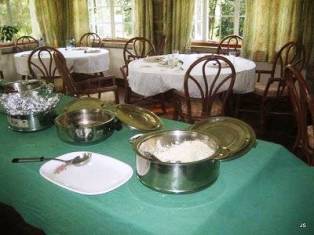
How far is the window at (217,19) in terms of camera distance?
4.05m

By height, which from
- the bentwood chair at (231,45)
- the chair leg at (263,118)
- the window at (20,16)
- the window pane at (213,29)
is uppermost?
the window at (20,16)

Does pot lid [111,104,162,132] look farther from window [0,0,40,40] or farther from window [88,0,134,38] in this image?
window [0,0,40,40]

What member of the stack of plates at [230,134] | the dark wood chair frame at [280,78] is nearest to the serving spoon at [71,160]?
the stack of plates at [230,134]

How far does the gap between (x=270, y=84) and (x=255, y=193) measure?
2369 mm

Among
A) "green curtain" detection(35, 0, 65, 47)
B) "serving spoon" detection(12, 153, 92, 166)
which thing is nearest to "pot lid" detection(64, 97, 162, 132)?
"serving spoon" detection(12, 153, 92, 166)

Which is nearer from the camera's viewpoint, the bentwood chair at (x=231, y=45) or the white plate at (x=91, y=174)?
the white plate at (x=91, y=174)

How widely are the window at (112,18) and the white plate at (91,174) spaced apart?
4.31 metres

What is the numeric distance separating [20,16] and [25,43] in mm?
498

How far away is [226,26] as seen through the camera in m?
4.21

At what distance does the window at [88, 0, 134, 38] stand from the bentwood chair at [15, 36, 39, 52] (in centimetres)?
104

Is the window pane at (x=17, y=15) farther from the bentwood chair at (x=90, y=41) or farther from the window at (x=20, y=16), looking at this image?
the bentwood chair at (x=90, y=41)

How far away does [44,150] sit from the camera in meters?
1.11

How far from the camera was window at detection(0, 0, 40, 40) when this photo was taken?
522 centimetres

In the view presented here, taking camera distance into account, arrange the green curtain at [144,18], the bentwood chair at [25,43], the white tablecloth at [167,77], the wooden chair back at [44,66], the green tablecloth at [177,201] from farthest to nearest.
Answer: the bentwood chair at [25,43]
the green curtain at [144,18]
the wooden chair back at [44,66]
the white tablecloth at [167,77]
the green tablecloth at [177,201]
